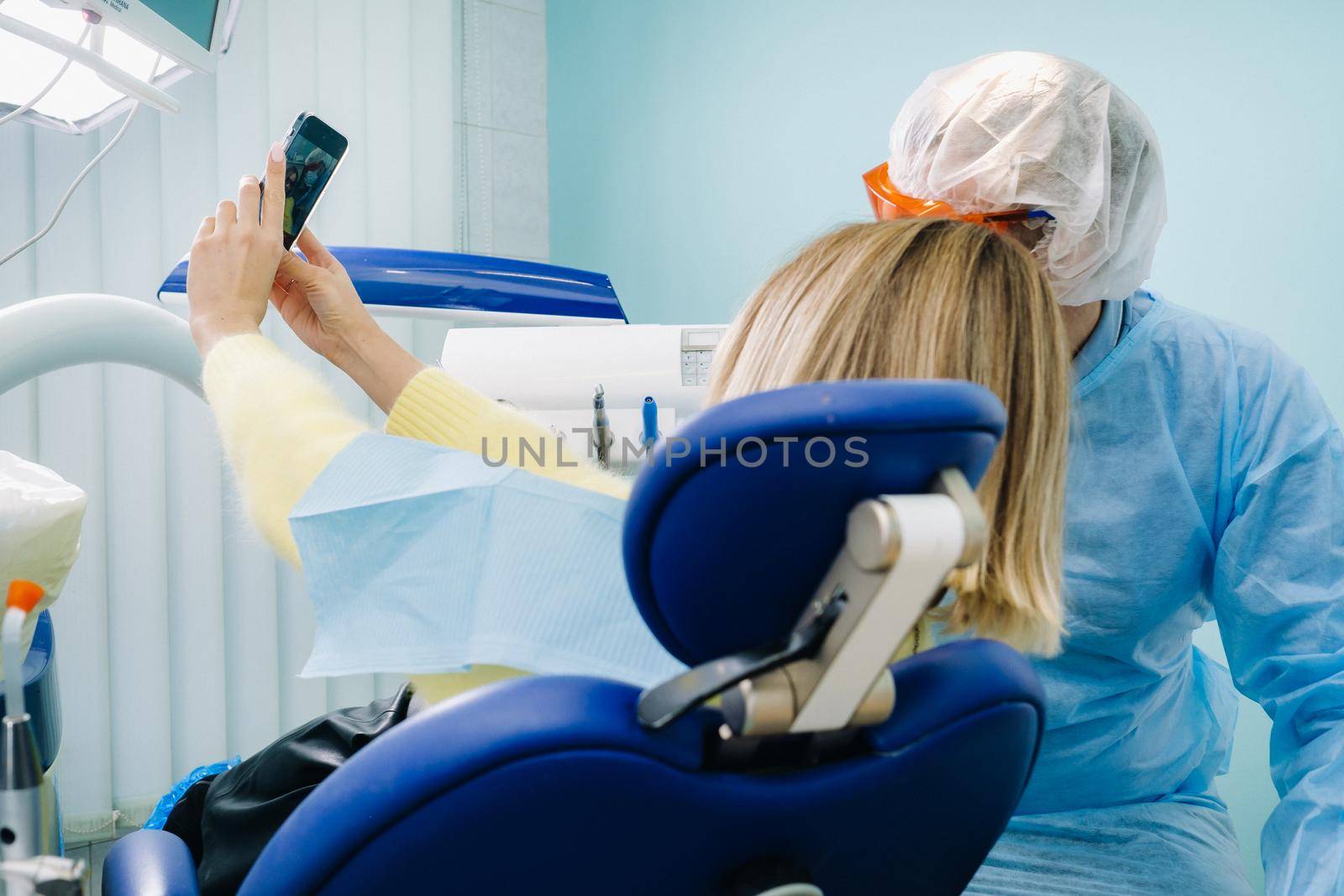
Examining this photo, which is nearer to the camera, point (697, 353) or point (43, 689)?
point (43, 689)

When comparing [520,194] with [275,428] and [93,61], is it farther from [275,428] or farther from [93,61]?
[275,428]

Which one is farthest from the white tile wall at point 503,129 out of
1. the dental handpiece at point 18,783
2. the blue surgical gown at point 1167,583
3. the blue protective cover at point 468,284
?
the dental handpiece at point 18,783

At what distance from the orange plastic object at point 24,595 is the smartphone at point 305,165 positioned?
2.22ft

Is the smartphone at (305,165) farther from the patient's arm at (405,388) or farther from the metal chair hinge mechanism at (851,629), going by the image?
the metal chair hinge mechanism at (851,629)

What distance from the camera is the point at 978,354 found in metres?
0.54

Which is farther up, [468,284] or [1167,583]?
[468,284]

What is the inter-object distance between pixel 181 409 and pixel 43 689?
1.35 m

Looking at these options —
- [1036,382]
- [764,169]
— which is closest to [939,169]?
[1036,382]

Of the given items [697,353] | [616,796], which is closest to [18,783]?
[616,796]

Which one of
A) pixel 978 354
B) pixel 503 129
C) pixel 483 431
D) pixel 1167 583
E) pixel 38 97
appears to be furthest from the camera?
pixel 503 129

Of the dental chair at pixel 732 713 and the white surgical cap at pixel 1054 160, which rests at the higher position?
the white surgical cap at pixel 1054 160

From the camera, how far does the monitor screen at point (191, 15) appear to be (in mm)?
1224

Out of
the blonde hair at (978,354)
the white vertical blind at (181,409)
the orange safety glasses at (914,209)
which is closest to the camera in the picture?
the blonde hair at (978,354)

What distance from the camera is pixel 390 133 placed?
229cm
